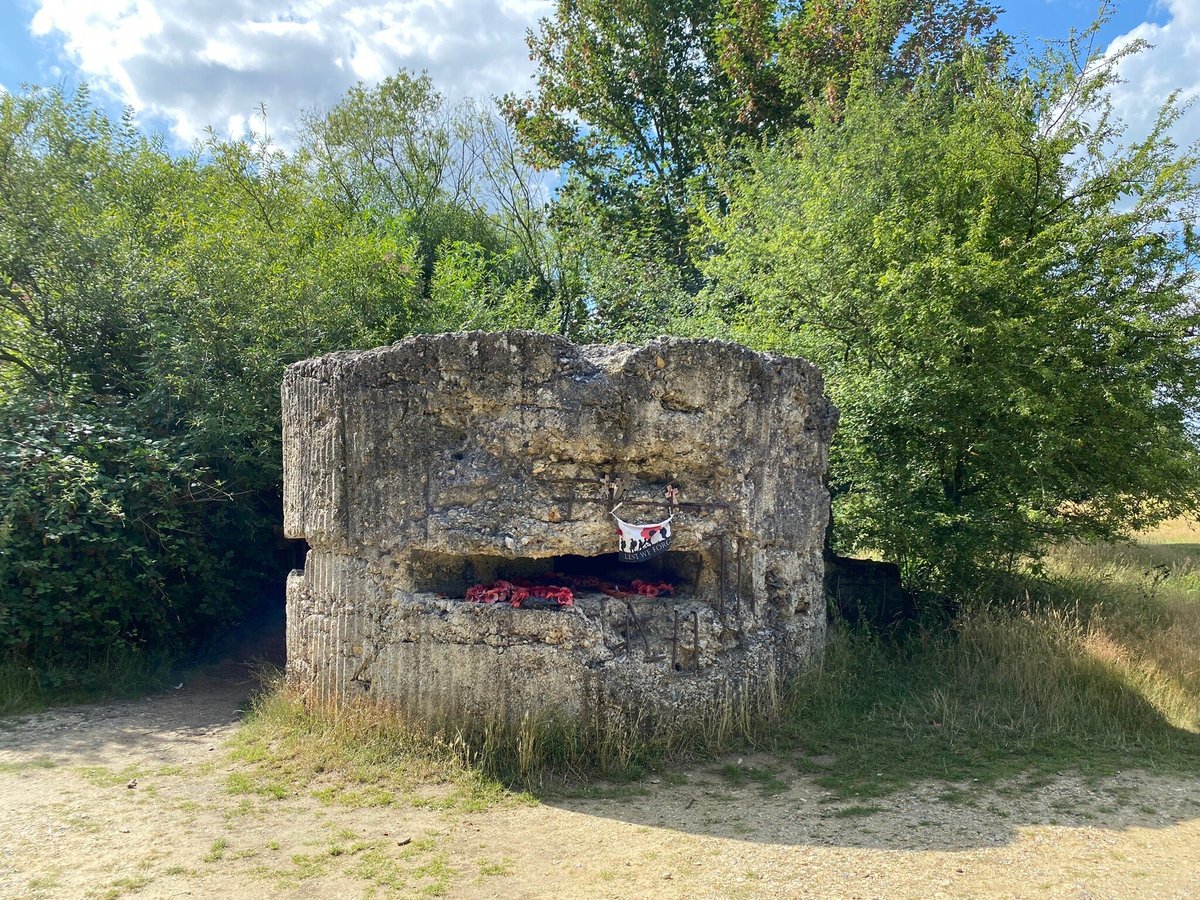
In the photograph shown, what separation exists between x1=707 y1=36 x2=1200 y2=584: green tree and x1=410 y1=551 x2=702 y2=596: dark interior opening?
85.3 inches

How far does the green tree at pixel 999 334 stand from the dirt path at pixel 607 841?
2.81 m

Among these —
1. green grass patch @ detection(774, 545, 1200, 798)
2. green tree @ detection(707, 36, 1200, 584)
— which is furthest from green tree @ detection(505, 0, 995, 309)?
green grass patch @ detection(774, 545, 1200, 798)

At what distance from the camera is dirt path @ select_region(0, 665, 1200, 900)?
12.2ft

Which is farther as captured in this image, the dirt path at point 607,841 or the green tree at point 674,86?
the green tree at point 674,86

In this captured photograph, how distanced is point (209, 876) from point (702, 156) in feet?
45.5

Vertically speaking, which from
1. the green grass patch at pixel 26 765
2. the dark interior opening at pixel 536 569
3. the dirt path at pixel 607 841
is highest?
the dark interior opening at pixel 536 569

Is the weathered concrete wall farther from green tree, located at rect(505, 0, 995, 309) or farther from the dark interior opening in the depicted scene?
green tree, located at rect(505, 0, 995, 309)

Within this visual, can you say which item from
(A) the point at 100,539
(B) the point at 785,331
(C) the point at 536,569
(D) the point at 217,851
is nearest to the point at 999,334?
(B) the point at 785,331

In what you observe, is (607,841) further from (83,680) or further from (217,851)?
(83,680)

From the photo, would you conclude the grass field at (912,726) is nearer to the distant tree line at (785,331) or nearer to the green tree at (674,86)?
the distant tree line at (785,331)

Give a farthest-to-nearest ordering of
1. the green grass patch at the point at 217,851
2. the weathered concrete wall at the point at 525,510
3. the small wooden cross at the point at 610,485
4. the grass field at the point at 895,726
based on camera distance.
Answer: the small wooden cross at the point at 610,485 < the weathered concrete wall at the point at 525,510 < the grass field at the point at 895,726 < the green grass patch at the point at 217,851

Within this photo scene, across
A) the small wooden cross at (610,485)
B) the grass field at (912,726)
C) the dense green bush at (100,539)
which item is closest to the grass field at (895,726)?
the grass field at (912,726)

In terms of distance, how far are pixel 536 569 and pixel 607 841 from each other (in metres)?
2.54

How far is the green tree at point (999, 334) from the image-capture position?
683 cm
